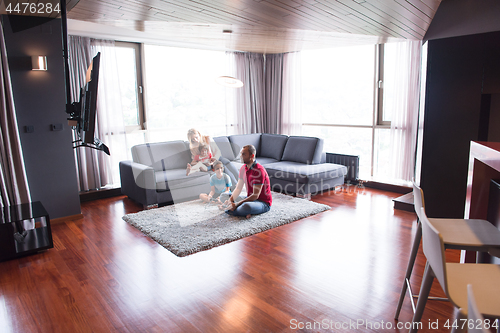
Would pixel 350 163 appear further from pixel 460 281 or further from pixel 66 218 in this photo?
pixel 460 281

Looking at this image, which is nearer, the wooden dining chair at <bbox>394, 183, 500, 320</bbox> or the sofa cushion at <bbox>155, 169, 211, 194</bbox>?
the wooden dining chair at <bbox>394, 183, 500, 320</bbox>

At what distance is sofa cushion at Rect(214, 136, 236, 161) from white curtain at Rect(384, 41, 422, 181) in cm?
268

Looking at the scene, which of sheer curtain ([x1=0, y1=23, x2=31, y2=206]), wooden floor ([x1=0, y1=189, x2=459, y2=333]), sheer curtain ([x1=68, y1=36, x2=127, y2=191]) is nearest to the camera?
wooden floor ([x1=0, y1=189, x2=459, y2=333])

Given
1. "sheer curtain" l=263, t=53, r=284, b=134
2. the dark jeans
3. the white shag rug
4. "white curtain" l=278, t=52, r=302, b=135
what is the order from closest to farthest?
the white shag rug < the dark jeans < "white curtain" l=278, t=52, r=302, b=135 < "sheer curtain" l=263, t=53, r=284, b=134

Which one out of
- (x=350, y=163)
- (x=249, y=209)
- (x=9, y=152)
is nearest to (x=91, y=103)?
(x=9, y=152)

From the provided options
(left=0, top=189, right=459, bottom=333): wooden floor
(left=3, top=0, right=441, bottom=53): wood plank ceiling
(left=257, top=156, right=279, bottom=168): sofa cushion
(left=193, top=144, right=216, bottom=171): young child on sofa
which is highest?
(left=3, top=0, right=441, bottom=53): wood plank ceiling

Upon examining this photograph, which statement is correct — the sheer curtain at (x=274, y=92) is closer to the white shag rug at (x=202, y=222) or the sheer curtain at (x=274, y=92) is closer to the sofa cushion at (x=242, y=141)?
the sofa cushion at (x=242, y=141)

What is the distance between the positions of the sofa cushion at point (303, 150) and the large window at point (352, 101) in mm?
829

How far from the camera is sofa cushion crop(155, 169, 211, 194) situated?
4793 millimetres

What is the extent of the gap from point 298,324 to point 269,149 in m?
4.42

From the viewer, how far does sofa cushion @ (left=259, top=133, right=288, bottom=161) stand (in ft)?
20.4

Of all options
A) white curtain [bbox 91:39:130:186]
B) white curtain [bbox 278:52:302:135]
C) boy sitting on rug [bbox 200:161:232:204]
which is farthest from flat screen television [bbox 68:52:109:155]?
white curtain [bbox 278:52:302:135]

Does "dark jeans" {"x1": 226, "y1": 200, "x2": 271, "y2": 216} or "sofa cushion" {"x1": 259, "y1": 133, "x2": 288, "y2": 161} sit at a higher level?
"sofa cushion" {"x1": 259, "y1": 133, "x2": 288, "y2": 161}

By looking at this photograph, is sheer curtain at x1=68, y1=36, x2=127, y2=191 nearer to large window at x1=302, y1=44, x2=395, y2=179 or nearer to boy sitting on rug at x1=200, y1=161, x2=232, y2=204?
boy sitting on rug at x1=200, y1=161, x2=232, y2=204
